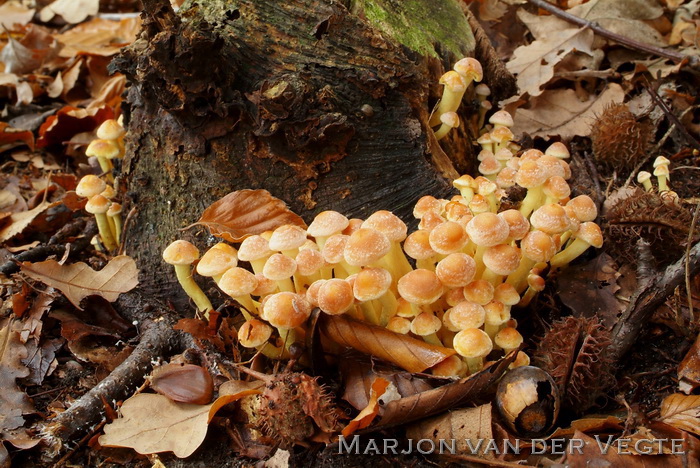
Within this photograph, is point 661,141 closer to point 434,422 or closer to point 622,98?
point 622,98

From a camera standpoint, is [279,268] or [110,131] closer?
[279,268]

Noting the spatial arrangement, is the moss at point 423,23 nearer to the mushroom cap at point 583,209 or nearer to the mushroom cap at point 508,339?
the mushroom cap at point 583,209

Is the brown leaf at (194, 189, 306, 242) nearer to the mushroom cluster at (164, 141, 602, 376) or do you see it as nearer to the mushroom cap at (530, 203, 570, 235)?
the mushroom cluster at (164, 141, 602, 376)

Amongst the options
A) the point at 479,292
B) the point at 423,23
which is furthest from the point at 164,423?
the point at 423,23

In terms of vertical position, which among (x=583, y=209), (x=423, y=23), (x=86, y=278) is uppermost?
(x=423, y=23)

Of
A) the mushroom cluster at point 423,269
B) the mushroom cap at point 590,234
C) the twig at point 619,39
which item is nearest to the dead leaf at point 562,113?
the twig at point 619,39

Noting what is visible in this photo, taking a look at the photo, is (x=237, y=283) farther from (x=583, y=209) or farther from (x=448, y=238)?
(x=583, y=209)

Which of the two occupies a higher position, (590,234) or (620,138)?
(620,138)
